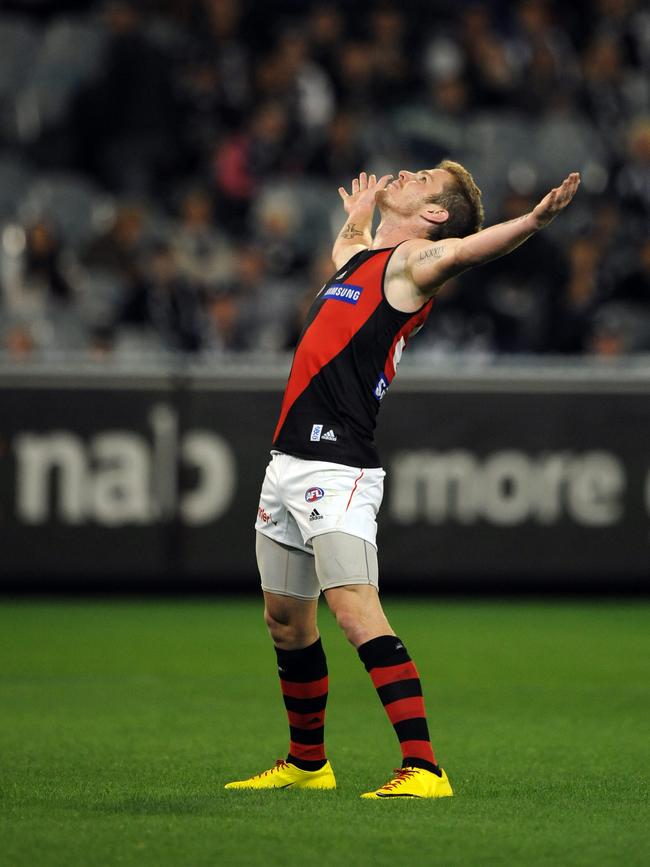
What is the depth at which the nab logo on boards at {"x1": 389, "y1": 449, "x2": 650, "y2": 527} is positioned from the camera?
12.2 meters

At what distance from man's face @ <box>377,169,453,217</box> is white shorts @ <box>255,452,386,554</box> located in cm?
96

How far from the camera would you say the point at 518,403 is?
40.3 feet

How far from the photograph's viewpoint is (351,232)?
621cm

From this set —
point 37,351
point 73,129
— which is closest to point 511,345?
point 37,351

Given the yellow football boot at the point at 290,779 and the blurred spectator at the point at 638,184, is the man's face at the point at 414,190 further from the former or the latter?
the blurred spectator at the point at 638,184

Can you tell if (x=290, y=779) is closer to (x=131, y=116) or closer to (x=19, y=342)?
(x=19, y=342)

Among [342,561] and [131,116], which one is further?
Result: [131,116]

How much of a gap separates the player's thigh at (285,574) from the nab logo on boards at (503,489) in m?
6.54

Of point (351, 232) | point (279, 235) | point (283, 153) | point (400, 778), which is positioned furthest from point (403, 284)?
point (283, 153)

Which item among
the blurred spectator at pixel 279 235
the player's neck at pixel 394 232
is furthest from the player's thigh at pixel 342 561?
the blurred spectator at pixel 279 235

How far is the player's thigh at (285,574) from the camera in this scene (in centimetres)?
560

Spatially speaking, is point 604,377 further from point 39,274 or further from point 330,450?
point 330,450

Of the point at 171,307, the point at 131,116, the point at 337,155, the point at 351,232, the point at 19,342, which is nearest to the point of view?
the point at 351,232

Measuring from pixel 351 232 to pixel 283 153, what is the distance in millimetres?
9337
